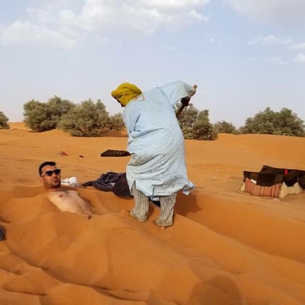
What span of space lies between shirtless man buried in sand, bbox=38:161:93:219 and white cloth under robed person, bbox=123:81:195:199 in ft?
1.96

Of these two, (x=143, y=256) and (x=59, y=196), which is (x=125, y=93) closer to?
(x=59, y=196)

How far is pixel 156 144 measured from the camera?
3859 mm

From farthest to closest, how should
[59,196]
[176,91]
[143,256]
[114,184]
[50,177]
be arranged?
[114,184]
[50,177]
[176,91]
[59,196]
[143,256]

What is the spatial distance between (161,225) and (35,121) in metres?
28.5

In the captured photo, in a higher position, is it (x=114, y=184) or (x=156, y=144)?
(x=156, y=144)

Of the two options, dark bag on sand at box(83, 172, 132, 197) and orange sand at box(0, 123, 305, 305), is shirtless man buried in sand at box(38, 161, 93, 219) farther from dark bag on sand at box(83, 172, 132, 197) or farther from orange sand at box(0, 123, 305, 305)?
dark bag on sand at box(83, 172, 132, 197)

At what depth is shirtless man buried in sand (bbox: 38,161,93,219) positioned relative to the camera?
12.8ft

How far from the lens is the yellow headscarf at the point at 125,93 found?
4145 mm

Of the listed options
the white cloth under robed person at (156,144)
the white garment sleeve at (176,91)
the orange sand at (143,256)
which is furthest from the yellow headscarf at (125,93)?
the orange sand at (143,256)

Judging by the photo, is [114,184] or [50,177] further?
[114,184]

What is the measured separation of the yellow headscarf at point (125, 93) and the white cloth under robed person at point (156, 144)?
0.30 feet

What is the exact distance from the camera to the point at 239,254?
3.44 m

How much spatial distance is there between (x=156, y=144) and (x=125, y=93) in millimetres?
722

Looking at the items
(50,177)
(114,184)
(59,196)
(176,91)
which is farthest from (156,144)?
(114,184)
